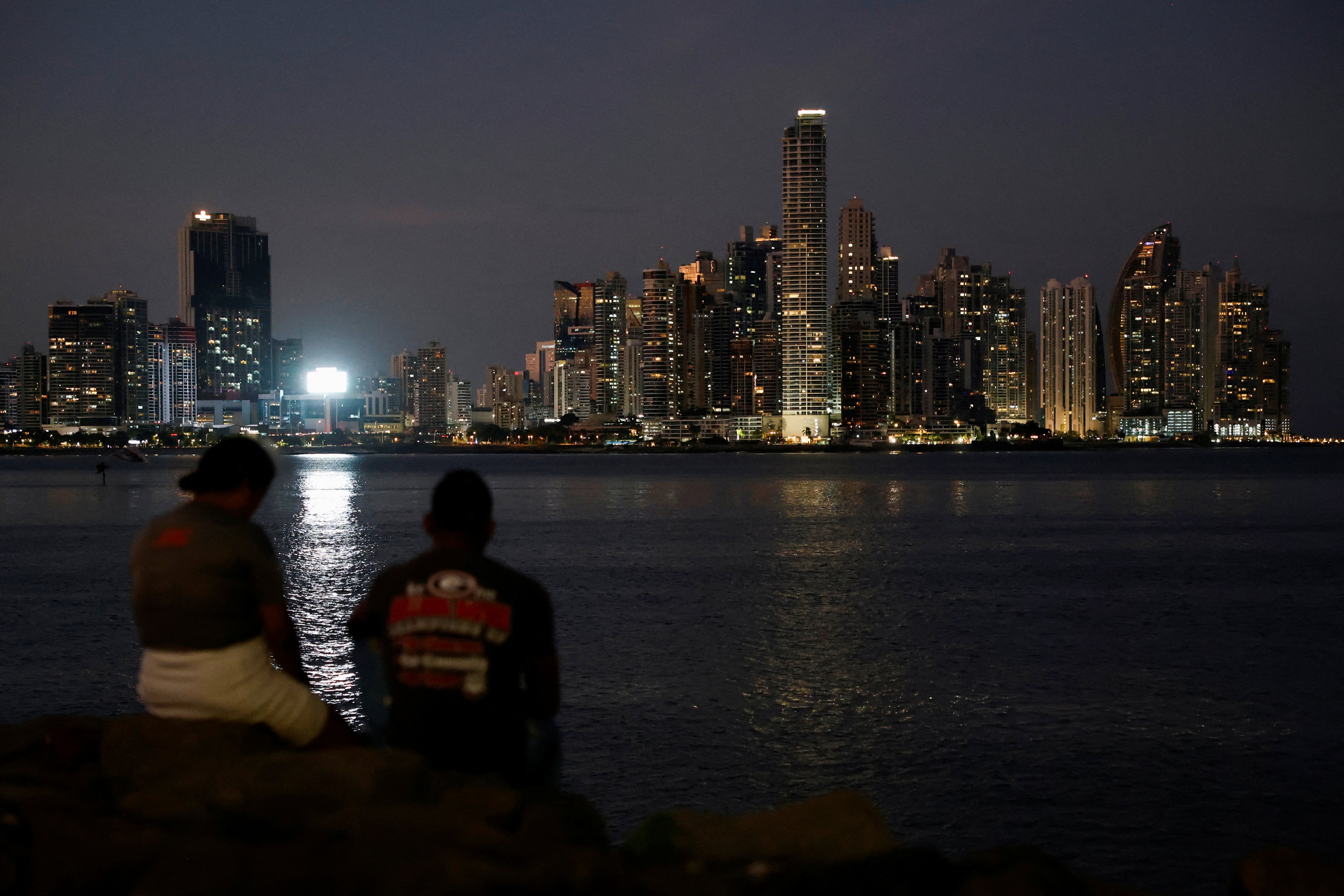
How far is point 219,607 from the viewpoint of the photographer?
590 centimetres

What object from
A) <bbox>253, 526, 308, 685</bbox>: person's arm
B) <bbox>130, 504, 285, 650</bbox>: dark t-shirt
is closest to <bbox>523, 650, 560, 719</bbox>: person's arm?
<bbox>253, 526, 308, 685</bbox>: person's arm

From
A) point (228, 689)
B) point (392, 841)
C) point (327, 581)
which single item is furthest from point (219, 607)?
point (327, 581)

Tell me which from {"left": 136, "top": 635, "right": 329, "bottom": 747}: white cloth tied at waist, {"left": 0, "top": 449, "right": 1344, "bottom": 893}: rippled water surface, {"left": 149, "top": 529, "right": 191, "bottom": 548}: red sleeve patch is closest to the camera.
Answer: {"left": 149, "top": 529, "right": 191, "bottom": 548}: red sleeve patch

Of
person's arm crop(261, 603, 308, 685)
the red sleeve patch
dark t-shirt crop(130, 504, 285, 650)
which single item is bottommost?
person's arm crop(261, 603, 308, 685)

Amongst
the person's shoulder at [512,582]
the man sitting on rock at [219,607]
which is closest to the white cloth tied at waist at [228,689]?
the man sitting on rock at [219,607]

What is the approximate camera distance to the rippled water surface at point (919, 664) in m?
11.5

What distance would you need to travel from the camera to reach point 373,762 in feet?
19.1

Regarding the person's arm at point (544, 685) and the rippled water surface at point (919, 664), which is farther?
the rippled water surface at point (919, 664)

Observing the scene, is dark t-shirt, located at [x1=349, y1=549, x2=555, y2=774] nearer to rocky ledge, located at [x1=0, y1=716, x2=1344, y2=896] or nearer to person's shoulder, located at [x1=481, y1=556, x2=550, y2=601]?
person's shoulder, located at [x1=481, y1=556, x2=550, y2=601]

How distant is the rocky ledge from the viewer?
4648 mm

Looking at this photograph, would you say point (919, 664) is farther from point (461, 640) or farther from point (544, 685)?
point (461, 640)

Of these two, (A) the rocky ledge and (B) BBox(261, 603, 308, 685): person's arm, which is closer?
(A) the rocky ledge

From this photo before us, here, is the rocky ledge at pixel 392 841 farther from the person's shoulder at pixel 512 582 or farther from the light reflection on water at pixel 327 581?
the light reflection on water at pixel 327 581

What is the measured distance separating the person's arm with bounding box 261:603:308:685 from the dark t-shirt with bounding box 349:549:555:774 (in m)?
0.46
